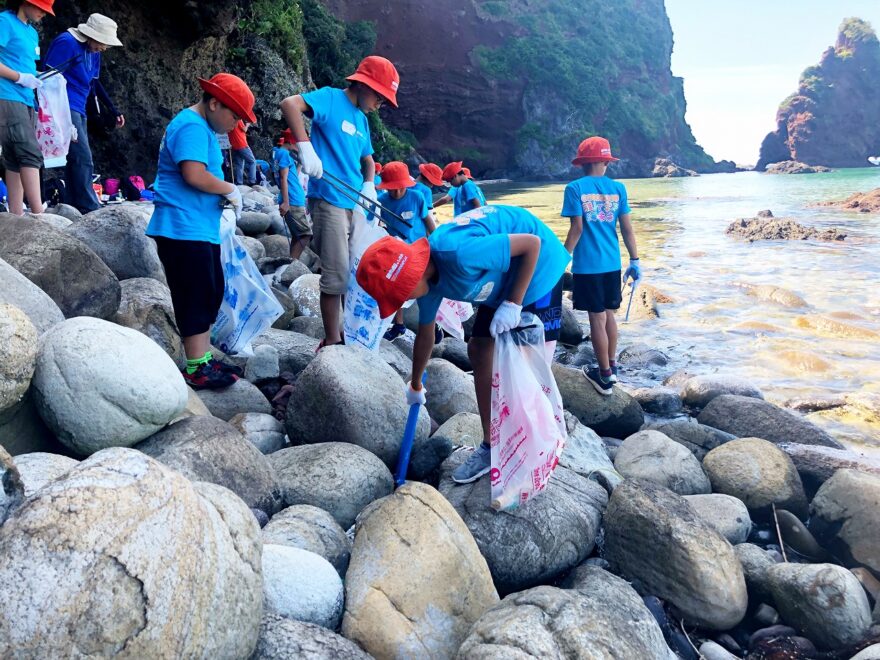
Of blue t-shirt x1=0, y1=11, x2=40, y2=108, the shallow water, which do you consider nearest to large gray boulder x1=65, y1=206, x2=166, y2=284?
blue t-shirt x1=0, y1=11, x2=40, y2=108

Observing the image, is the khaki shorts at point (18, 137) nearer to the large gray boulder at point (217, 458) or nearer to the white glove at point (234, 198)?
the white glove at point (234, 198)

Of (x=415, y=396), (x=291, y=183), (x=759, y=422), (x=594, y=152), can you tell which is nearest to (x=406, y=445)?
(x=415, y=396)

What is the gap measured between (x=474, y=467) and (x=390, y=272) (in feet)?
3.31

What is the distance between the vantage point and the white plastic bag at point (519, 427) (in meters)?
2.75

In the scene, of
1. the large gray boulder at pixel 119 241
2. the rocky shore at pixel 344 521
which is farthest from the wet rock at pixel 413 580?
the large gray boulder at pixel 119 241

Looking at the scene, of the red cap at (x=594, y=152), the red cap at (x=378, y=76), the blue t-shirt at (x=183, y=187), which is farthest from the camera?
the red cap at (x=594, y=152)

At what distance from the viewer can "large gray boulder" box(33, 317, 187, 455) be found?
97.0 inches

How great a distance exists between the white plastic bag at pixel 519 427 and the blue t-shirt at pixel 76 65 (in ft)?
16.3

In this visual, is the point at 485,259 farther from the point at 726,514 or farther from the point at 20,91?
the point at 20,91

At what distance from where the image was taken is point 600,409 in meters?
4.85

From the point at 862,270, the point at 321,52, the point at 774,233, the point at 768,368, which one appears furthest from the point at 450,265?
the point at 321,52

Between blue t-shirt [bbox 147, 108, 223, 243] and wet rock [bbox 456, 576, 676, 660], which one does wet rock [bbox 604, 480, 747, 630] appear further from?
blue t-shirt [bbox 147, 108, 223, 243]

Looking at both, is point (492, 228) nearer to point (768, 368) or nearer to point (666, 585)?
point (666, 585)

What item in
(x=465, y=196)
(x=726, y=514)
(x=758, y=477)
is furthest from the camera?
(x=465, y=196)
